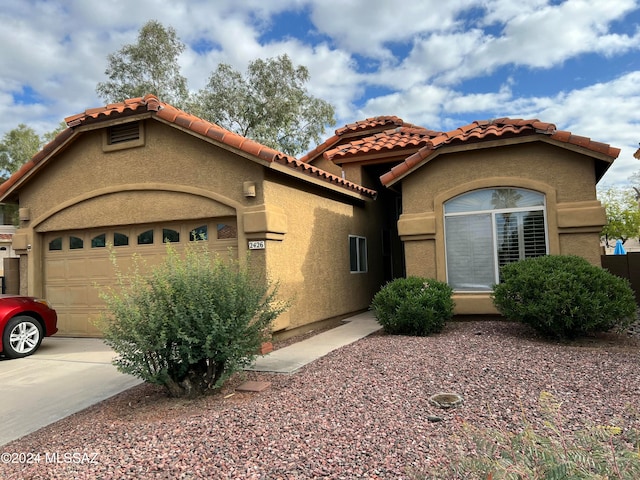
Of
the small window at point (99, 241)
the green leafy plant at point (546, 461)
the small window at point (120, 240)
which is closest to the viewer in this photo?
the green leafy plant at point (546, 461)

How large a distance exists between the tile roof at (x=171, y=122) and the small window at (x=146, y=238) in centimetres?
231

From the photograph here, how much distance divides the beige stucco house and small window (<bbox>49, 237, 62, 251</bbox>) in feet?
0.11

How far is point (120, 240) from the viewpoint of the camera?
9836 mm

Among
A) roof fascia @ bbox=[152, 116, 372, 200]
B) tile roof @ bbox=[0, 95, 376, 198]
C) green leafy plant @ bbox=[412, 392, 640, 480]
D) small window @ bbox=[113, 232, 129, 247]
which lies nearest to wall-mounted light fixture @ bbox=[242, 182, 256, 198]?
roof fascia @ bbox=[152, 116, 372, 200]

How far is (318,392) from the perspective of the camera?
5223mm

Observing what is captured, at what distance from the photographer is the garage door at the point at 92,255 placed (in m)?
9.24

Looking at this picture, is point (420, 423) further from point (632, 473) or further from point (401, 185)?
point (401, 185)

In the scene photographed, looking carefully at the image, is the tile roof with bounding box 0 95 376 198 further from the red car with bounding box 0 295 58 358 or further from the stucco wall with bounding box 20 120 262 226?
the red car with bounding box 0 295 58 358

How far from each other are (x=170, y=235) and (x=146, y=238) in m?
0.58

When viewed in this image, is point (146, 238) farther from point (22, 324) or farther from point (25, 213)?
point (25, 213)

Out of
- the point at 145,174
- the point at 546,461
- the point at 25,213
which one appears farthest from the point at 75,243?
the point at 546,461

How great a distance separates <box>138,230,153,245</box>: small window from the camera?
9.54 m

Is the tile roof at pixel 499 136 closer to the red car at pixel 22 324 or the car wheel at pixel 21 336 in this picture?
the red car at pixel 22 324

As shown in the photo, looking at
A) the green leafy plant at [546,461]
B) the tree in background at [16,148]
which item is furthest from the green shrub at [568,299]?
the tree in background at [16,148]
